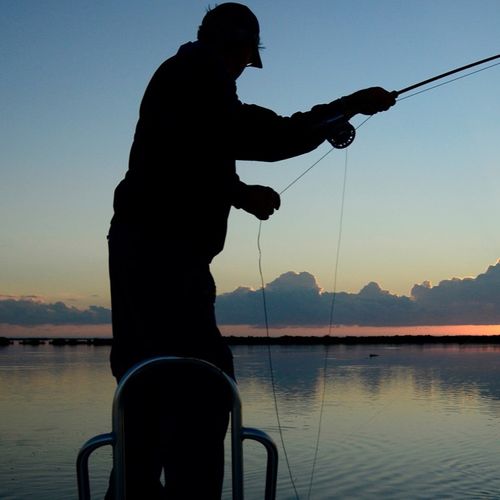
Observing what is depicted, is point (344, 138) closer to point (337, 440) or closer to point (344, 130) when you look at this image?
point (344, 130)

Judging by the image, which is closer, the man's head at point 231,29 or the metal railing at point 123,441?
the metal railing at point 123,441

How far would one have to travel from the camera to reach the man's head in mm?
2582

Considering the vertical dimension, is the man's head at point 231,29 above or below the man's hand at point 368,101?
above

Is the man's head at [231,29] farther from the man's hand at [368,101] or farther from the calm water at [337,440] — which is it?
the calm water at [337,440]

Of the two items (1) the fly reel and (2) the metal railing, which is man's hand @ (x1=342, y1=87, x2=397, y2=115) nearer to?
(1) the fly reel

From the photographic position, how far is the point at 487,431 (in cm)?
1144

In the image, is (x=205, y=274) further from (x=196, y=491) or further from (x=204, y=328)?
(x=196, y=491)

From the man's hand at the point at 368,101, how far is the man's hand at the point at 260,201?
39cm

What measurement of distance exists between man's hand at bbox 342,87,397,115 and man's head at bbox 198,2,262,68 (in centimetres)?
39

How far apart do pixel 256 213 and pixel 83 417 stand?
36.8 feet

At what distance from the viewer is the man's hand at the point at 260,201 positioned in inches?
103

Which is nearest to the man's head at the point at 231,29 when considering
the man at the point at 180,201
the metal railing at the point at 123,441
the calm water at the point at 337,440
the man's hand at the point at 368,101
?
the man at the point at 180,201

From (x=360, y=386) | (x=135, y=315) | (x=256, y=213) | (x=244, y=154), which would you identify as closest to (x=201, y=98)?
(x=244, y=154)

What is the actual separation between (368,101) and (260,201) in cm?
54
